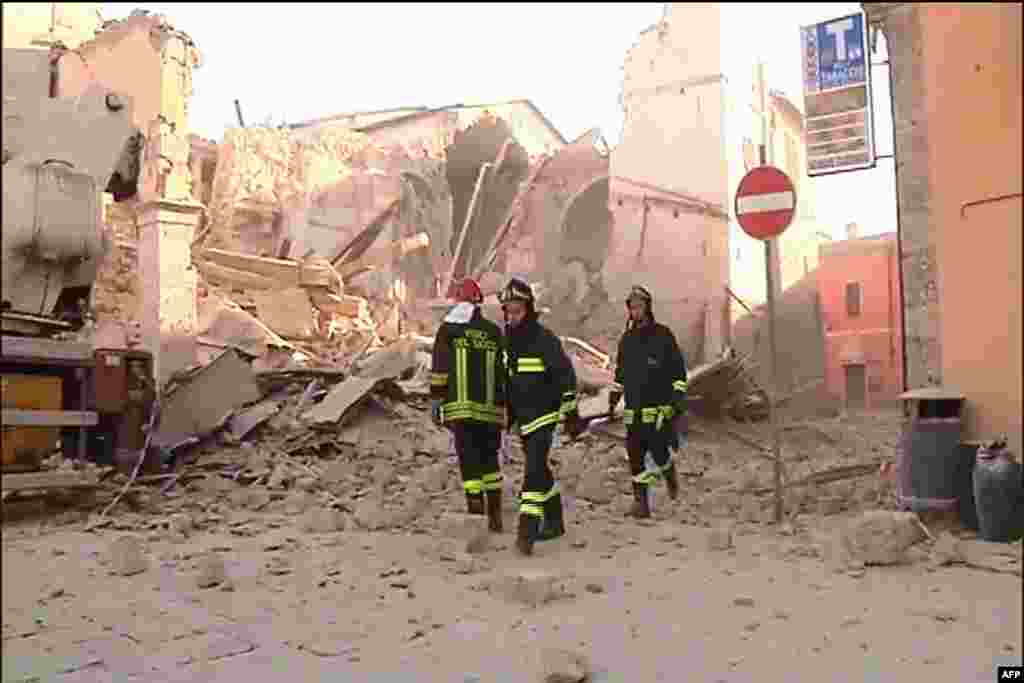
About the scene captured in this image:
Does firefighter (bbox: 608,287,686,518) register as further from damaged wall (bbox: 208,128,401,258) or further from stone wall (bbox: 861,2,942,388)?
damaged wall (bbox: 208,128,401,258)

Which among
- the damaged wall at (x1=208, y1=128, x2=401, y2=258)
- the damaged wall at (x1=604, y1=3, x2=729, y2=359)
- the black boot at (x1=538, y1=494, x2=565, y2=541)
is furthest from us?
the damaged wall at (x1=208, y1=128, x2=401, y2=258)

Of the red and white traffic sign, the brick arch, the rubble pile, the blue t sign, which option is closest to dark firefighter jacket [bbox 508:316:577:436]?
the red and white traffic sign

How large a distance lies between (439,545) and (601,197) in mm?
18273

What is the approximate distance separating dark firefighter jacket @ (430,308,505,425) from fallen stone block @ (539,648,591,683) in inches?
98.7

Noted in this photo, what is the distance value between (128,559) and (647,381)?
3.82 m

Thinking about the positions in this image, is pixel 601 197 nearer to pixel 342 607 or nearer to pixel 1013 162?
pixel 342 607

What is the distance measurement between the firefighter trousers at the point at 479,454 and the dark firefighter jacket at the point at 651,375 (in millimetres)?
1399

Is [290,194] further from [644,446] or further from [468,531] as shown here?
[468,531]

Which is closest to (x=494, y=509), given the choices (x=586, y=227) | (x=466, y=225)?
(x=466, y=225)

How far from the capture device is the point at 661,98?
1834 centimetres

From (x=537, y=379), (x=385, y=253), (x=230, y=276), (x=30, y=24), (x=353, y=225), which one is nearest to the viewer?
(x=30, y=24)

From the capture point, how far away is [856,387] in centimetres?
2528

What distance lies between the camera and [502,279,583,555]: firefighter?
5434mm

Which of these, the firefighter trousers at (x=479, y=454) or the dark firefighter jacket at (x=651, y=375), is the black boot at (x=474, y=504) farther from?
the dark firefighter jacket at (x=651, y=375)
